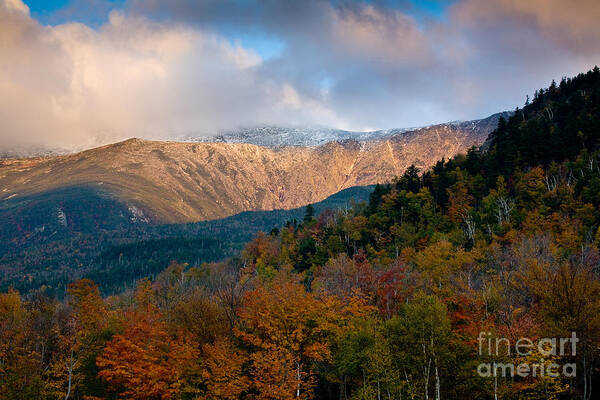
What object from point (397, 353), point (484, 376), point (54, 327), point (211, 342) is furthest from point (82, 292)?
point (484, 376)

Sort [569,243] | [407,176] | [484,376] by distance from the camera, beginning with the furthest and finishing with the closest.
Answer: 1. [407,176]
2. [569,243]
3. [484,376]

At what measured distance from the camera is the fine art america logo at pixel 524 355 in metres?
36.1

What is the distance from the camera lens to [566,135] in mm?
103562

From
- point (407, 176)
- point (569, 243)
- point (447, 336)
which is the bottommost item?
point (447, 336)

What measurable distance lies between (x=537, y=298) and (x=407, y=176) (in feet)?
278

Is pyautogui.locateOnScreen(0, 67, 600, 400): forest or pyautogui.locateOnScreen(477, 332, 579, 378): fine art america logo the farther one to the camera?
pyautogui.locateOnScreen(0, 67, 600, 400): forest

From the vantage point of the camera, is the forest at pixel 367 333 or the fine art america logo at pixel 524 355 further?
the forest at pixel 367 333

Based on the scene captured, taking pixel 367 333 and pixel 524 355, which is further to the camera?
pixel 367 333

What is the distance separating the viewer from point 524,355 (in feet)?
121

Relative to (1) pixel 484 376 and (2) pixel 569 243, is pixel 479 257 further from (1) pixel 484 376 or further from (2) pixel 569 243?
(1) pixel 484 376

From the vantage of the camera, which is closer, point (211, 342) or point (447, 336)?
point (447, 336)

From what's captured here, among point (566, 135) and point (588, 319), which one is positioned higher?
point (566, 135)

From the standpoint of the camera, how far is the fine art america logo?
1421 inches

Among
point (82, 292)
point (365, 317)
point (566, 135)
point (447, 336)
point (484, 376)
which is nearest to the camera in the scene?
point (484, 376)
